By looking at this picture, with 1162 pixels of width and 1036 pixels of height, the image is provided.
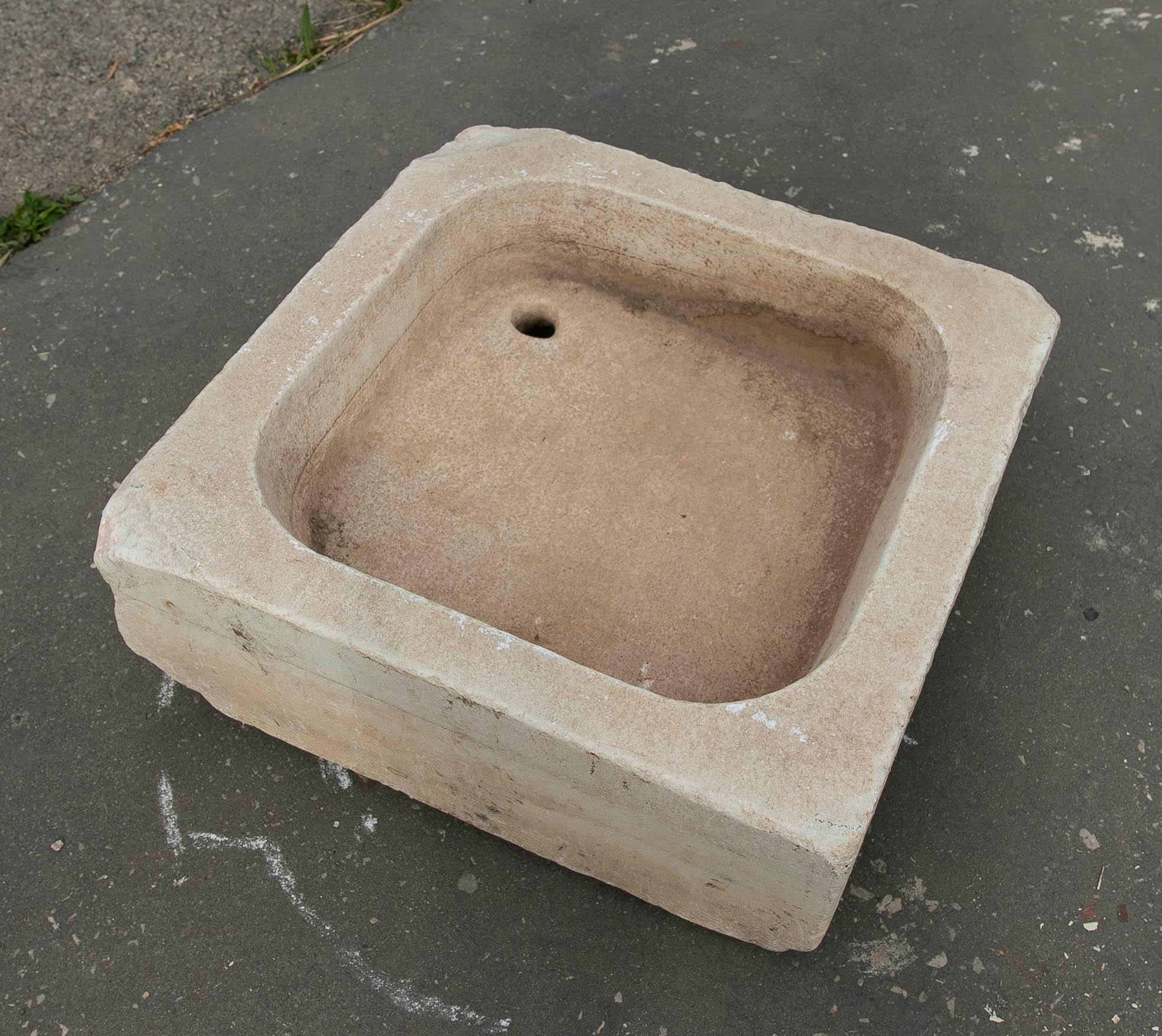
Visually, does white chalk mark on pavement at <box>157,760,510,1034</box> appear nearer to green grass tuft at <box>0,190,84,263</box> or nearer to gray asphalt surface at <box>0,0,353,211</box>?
green grass tuft at <box>0,190,84,263</box>

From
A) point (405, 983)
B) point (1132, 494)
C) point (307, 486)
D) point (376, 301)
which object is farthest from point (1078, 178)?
point (405, 983)

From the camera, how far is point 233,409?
250 cm

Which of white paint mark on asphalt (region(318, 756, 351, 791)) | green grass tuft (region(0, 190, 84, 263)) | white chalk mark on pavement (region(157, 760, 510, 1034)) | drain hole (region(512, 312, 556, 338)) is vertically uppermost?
drain hole (region(512, 312, 556, 338))

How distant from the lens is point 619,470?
291 centimetres

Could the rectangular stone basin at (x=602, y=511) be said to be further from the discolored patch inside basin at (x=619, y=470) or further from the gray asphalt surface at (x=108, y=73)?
the gray asphalt surface at (x=108, y=73)

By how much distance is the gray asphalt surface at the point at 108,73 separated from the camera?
13.5 feet

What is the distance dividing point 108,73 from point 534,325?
7.36 feet

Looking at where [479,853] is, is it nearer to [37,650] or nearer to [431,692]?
[431,692]

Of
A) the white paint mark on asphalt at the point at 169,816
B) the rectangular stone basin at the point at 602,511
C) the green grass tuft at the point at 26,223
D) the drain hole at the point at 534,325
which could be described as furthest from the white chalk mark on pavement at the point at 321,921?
the green grass tuft at the point at 26,223

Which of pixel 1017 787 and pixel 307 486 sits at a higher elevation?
pixel 307 486

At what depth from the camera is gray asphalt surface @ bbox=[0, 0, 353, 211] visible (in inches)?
162

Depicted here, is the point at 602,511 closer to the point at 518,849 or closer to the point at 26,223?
the point at 518,849

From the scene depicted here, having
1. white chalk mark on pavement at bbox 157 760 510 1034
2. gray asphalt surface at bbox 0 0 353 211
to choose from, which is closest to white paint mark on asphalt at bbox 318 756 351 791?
white chalk mark on pavement at bbox 157 760 510 1034

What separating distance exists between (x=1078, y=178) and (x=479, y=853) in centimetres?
319
